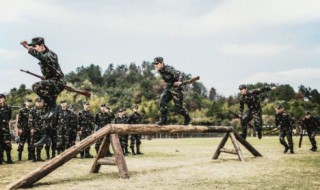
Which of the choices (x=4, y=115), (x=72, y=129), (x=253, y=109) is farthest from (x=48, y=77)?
(x=253, y=109)

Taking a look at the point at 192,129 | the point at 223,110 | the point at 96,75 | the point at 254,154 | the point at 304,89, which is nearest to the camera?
Answer: the point at 192,129

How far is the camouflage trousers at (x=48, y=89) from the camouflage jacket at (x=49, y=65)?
150 millimetres

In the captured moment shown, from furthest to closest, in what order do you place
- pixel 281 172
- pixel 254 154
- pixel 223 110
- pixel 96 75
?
pixel 96 75 < pixel 223 110 < pixel 254 154 < pixel 281 172

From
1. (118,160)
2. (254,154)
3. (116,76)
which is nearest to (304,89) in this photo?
(116,76)

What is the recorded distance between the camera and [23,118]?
42.4ft

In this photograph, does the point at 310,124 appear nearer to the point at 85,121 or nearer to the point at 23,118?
the point at 85,121

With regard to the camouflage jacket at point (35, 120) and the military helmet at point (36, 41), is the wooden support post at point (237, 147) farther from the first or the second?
the military helmet at point (36, 41)

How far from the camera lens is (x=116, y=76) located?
413 ft

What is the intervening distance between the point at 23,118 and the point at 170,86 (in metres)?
5.96

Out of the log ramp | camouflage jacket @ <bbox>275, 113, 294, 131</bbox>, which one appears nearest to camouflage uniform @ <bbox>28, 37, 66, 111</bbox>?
the log ramp

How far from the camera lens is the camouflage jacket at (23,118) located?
12.9m

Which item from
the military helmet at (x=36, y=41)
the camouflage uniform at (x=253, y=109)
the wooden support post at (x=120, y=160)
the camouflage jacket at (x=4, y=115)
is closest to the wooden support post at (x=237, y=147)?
the camouflage uniform at (x=253, y=109)

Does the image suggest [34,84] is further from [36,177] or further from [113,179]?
[113,179]

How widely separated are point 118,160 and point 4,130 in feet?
19.4
